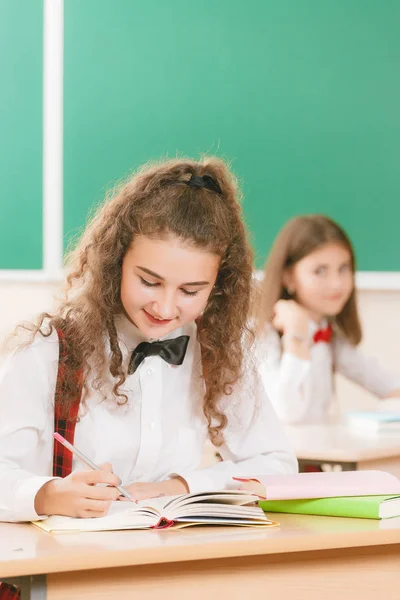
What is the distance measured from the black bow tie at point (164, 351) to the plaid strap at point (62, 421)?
0.40 ft

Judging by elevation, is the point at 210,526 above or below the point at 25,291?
below

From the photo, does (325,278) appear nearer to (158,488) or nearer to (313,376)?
(313,376)

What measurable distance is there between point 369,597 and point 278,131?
9.23 feet

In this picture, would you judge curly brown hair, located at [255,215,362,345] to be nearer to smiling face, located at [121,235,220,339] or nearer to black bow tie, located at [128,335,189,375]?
black bow tie, located at [128,335,189,375]

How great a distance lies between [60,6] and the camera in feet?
12.5

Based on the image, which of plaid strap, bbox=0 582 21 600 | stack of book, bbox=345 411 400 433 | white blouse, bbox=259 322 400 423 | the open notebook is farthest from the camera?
white blouse, bbox=259 322 400 423

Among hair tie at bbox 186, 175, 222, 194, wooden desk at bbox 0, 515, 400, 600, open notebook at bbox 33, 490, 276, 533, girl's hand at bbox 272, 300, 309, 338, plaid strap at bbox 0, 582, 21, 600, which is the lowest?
plaid strap at bbox 0, 582, 21, 600

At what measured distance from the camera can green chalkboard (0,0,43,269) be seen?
3781 millimetres

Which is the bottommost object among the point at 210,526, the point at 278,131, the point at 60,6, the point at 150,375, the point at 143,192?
the point at 210,526

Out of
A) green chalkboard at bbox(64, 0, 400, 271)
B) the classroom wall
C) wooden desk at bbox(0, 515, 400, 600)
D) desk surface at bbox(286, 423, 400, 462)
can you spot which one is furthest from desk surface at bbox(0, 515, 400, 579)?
the classroom wall

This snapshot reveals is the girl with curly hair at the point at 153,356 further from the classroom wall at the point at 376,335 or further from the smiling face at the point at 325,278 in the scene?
the classroom wall at the point at 376,335

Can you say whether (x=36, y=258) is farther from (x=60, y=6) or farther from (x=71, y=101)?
(x=60, y=6)

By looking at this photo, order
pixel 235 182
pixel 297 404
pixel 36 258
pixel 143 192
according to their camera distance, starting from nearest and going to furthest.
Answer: pixel 143 192 → pixel 235 182 → pixel 297 404 → pixel 36 258

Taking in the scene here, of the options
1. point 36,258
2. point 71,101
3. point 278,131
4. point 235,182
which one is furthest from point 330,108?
point 235,182
